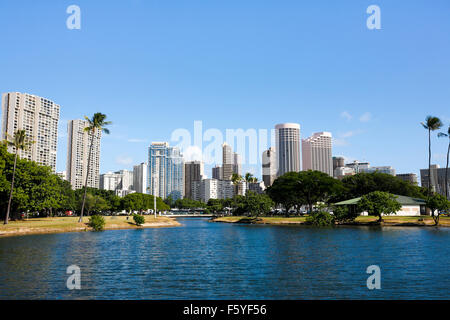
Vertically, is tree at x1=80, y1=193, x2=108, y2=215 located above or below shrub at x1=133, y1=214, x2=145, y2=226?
above

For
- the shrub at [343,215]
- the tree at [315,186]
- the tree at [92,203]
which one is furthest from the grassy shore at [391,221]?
the tree at [92,203]

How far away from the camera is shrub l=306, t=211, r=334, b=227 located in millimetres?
103000

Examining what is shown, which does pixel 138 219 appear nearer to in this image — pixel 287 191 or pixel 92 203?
pixel 92 203

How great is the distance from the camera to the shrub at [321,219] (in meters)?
103

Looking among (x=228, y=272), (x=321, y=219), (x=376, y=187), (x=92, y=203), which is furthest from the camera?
(x=92, y=203)

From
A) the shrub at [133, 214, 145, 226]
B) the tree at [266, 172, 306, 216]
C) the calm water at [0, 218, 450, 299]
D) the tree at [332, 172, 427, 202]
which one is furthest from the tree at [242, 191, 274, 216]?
the calm water at [0, 218, 450, 299]

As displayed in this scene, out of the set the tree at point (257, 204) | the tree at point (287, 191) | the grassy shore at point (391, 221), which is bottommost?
the grassy shore at point (391, 221)

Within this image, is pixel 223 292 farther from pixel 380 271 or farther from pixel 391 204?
pixel 391 204

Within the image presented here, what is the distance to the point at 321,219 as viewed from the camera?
103188 mm

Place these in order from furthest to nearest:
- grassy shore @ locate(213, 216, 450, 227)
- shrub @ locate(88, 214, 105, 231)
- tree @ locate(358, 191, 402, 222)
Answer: tree @ locate(358, 191, 402, 222)
grassy shore @ locate(213, 216, 450, 227)
shrub @ locate(88, 214, 105, 231)

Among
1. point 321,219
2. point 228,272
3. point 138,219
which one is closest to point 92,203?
point 138,219

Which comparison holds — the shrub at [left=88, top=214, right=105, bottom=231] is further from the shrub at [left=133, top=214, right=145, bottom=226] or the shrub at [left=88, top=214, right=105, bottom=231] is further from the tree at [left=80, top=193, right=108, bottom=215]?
the tree at [left=80, top=193, right=108, bottom=215]

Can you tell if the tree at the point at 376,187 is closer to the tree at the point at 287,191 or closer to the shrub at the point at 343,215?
the tree at the point at 287,191
